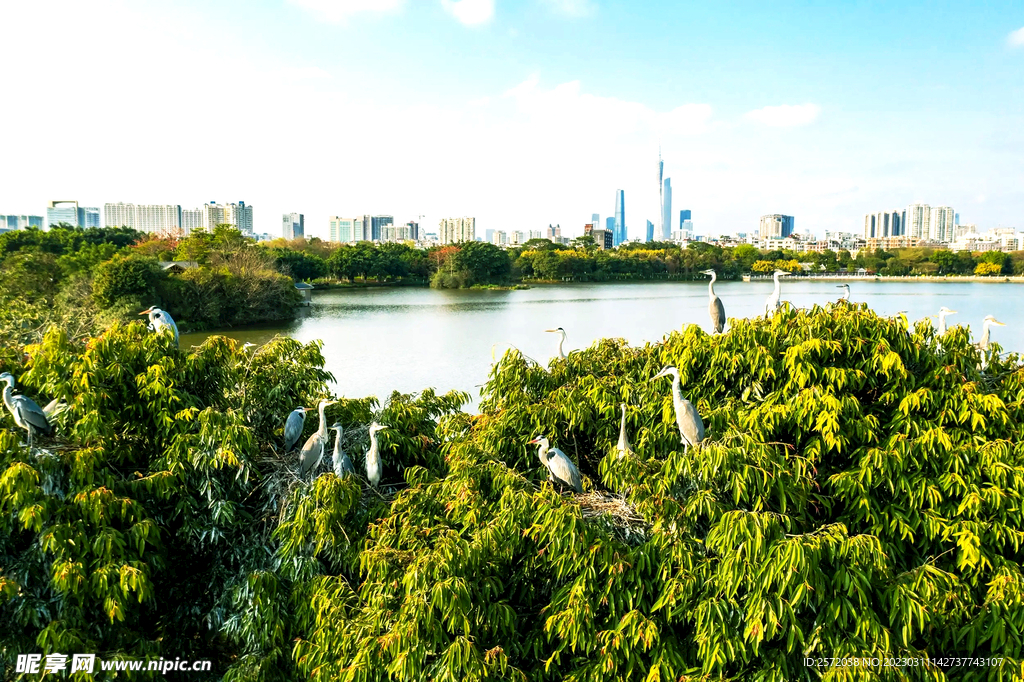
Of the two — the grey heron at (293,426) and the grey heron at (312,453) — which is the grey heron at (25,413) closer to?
the grey heron at (293,426)

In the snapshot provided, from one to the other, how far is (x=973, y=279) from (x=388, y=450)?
70183 mm

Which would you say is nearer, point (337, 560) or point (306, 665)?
point (306, 665)

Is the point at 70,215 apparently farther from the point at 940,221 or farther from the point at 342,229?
the point at 940,221

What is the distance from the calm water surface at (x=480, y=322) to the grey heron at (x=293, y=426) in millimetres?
5447

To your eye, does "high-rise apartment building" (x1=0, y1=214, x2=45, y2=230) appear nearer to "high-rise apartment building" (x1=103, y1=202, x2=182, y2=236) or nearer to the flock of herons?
"high-rise apartment building" (x1=103, y1=202, x2=182, y2=236)

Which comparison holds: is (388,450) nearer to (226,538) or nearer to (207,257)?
(226,538)

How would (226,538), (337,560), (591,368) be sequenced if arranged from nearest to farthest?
(337,560) → (226,538) → (591,368)

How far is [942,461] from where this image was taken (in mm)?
4059

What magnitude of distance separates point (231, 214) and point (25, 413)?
13733 cm

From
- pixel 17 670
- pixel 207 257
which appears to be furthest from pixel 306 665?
pixel 207 257

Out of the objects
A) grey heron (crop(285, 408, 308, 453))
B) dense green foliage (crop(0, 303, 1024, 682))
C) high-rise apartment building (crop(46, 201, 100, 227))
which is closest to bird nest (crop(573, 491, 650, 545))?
dense green foliage (crop(0, 303, 1024, 682))

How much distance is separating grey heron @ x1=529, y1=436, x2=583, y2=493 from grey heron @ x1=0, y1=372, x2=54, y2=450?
3374 millimetres

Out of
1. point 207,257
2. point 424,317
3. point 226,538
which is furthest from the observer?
point 207,257

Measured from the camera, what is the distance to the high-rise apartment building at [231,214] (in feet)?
427
